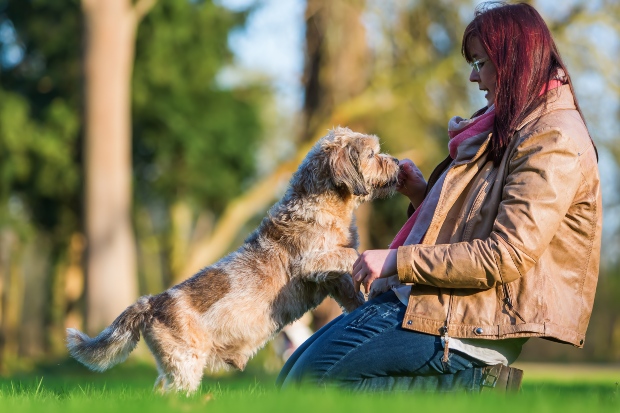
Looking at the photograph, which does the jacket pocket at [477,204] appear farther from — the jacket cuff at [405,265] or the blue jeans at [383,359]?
the blue jeans at [383,359]

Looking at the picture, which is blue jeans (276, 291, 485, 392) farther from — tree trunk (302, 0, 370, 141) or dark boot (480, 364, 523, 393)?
tree trunk (302, 0, 370, 141)

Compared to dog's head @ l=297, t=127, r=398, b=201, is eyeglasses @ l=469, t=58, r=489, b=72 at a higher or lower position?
higher

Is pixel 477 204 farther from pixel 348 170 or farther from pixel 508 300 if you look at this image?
pixel 348 170

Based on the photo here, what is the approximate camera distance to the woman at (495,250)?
4.63 metres

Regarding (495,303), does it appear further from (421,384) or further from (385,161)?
(385,161)

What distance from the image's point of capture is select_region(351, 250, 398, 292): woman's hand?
15.9 ft

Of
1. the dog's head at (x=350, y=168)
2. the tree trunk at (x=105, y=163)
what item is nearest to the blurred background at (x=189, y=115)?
the tree trunk at (x=105, y=163)

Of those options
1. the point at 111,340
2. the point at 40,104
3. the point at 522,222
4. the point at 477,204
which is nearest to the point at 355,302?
the point at 477,204

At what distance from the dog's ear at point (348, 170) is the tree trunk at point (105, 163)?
447 inches

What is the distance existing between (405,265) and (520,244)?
0.62 meters

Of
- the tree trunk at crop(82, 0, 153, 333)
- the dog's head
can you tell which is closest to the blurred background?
the tree trunk at crop(82, 0, 153, 333)

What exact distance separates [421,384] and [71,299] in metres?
24.3

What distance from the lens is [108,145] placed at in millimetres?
17125

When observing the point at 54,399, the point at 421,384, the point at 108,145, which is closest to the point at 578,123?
the point at 421,384
